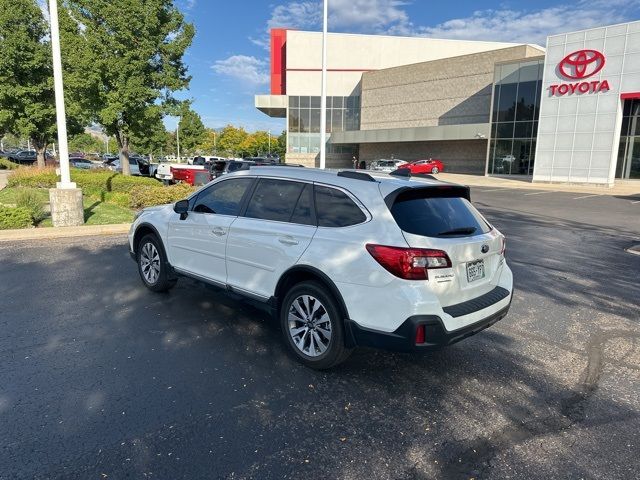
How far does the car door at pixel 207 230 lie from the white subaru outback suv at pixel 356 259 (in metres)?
0.02

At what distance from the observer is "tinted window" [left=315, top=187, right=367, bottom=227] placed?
139 inches

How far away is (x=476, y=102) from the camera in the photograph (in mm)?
43219

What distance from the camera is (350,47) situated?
5822 cm

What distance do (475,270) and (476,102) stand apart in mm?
44297

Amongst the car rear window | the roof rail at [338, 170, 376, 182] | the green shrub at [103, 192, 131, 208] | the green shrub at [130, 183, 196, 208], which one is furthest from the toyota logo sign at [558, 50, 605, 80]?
the roof rail at [338, 170, 376, 182]

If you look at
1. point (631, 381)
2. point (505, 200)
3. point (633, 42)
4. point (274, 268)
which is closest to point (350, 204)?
point (274, 268)

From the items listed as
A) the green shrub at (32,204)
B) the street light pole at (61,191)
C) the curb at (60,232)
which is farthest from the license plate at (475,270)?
the green shrub at (32,204)

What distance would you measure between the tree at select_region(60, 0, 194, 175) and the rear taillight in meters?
15.3

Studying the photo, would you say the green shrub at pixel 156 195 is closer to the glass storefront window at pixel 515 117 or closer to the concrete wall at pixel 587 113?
the concrete wall at pixel 587 113

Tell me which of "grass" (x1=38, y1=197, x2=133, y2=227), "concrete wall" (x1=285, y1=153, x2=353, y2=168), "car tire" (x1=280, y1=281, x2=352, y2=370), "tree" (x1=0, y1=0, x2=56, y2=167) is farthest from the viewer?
"concrete wall" (x1=285, y1=153, x2=353, y2=168)

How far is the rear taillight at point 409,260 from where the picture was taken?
316cm

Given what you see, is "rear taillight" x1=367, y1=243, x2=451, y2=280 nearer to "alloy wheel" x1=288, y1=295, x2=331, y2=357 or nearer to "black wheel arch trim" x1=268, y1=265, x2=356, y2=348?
"black wheel arch trim" x1=268, y1=265, x2=356, y2=348

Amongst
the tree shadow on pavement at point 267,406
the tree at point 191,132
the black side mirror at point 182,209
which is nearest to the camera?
the tree shadow on pavement at point 267,406

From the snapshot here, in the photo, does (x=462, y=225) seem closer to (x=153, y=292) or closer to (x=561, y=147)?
(x=153, y=292)
